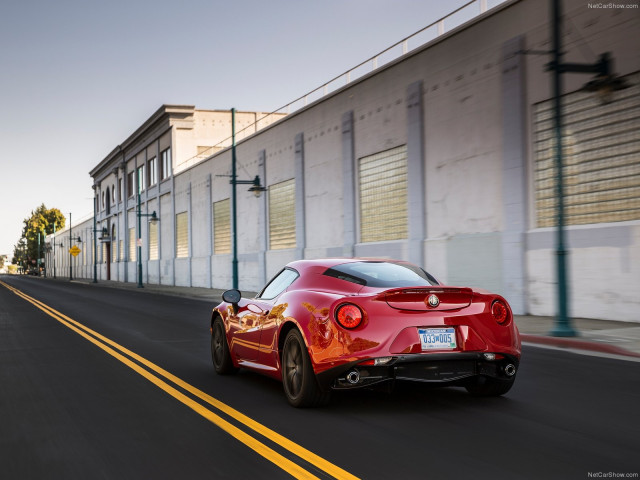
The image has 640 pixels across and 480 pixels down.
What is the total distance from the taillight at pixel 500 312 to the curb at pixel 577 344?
4.55 metres

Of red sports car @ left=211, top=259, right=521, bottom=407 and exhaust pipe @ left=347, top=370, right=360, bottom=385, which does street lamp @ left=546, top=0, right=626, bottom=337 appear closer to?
red sports car @ left=211, top=259, right=521, bottom=407

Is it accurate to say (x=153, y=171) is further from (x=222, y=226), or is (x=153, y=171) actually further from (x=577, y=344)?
(x=577, y=344)

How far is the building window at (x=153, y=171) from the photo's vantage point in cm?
5538

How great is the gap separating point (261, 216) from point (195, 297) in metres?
5.04

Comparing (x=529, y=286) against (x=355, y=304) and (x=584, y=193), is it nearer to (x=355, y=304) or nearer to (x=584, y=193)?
(x=584, y=193)

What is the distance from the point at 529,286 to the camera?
17297 millimetres

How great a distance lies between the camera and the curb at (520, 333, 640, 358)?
34.1 feet

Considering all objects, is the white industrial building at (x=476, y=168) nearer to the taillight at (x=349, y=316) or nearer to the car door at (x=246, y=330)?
the car door at (x=246, y=330)

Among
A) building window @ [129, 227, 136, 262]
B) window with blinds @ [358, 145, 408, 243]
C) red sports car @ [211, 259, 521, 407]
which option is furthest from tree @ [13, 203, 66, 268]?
red sports car @ [211, 259, 521, 407]

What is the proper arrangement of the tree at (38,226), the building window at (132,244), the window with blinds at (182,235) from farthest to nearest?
the tree at (38,226), the building window at (132,244), the window with blinds at (182,235)

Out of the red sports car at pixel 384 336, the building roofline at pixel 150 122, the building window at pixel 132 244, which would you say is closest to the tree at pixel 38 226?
the building roofline at pixel 150 122

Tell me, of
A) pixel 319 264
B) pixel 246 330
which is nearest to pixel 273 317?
pixel 319 264

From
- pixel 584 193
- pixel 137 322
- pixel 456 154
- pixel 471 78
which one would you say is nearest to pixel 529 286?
pixel 584 193

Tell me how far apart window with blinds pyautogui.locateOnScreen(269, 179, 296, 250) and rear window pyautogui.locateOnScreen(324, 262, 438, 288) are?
23.8 meters
